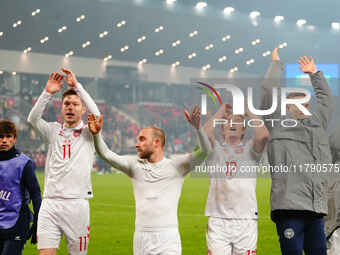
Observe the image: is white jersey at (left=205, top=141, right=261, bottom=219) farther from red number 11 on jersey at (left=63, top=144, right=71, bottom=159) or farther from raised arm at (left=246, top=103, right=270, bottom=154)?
red number 11 on jersey at (left=63, top=144, right=71, bottom=159)

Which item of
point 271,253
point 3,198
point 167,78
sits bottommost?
point 271,253

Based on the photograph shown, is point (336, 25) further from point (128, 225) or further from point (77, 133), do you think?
point (77, 133)

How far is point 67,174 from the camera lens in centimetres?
528

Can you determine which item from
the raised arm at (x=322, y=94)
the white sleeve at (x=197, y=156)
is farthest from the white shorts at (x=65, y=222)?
the raised arm at (x=322, y=94)

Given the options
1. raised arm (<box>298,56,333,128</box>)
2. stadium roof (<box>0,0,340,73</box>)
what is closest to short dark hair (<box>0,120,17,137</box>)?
raised arm (<box>298,56,333,128</box>)

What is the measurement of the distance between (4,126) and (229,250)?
2107mm

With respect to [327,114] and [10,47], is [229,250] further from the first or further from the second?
[10,47]

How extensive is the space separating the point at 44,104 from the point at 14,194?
3.16ft

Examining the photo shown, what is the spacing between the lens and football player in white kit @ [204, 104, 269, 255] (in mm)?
5020

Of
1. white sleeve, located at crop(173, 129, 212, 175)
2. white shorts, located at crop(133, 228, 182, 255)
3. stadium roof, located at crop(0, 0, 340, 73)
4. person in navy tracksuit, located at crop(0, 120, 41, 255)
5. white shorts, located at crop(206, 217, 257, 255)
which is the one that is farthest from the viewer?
stadium roof, located at crop(0, 0, 340, 73)

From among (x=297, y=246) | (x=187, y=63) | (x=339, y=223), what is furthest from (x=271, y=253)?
(x=187, y=63)

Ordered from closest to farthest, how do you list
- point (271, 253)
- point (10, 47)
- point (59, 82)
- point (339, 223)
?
1. point (339, 223)
2. point (59, 82)
3. point (271, 253)
4. point (10, 47)

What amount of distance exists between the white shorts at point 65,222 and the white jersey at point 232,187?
3.61ft

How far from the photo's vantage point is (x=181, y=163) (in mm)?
4609
